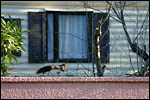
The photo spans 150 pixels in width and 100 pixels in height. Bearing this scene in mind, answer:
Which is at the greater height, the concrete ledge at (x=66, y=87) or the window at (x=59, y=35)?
the window at (x=59, y=35)

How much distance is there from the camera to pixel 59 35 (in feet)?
26.5

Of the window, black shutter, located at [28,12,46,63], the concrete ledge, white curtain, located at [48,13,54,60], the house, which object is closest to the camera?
the concrete ledge

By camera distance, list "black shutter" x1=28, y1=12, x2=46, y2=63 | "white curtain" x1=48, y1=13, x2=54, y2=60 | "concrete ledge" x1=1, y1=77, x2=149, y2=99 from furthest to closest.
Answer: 1. "white curtain" x1=48, y1=13, x2=54, y2=60
2. "black shutter" x1=28, y1=12, x2=46, y2=63
3. "concrete ledge" x1=1, y1=77, x2=149, y2=99

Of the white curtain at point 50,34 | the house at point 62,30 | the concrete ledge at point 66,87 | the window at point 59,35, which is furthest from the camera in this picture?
the white curtain at point 50,34

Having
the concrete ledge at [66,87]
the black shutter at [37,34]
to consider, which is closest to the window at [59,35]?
the black shutter at [37,34]

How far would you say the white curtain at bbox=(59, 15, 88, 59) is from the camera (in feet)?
24.9

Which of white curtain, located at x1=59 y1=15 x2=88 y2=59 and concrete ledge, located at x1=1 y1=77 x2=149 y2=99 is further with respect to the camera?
white curtain, located at x1=59 y1=15 x2=88 y2=59

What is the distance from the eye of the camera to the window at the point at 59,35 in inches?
298

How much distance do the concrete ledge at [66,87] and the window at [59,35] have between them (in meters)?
2.06

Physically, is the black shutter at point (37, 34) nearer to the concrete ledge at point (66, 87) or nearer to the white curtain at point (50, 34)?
the white curtain at point (50, 34)

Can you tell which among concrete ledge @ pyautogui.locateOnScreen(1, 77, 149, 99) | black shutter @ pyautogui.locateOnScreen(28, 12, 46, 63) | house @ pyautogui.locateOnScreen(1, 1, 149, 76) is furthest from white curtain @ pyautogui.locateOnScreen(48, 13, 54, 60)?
concrete ledge @ pyautogui.locateOnScreen(1, 77, 149, 99)

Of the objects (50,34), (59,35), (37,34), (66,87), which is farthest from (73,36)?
(66,87)

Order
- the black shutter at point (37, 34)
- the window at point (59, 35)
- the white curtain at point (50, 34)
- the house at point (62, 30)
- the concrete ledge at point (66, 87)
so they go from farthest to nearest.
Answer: the white curtain at point (50, 34) < the black shutter at point (37, 34) < the window at point (59, 35) < the house at point (62, 30) < the concrete ledge at point (66, 87)

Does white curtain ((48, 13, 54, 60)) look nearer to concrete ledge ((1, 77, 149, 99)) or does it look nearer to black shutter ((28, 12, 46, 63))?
black shutter ((28, 12, 46, 63))
